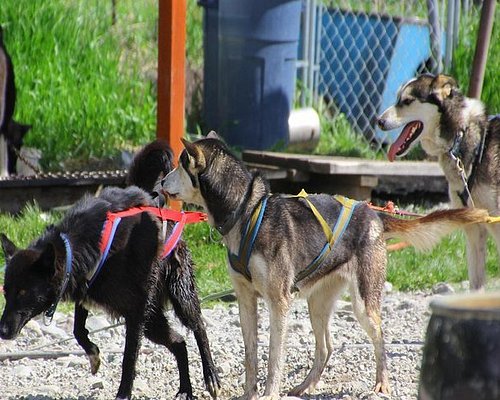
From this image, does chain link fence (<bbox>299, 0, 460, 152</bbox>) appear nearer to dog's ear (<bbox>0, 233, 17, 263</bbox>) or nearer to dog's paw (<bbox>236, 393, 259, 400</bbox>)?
dog's paw (<bbox>236, 393, 259, 400</bbox>)

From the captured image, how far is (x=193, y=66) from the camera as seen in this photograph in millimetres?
10750

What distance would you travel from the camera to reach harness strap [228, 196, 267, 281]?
15.4ft

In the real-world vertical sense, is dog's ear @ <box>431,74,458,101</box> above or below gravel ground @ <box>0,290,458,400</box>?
above

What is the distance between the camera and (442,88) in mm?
6215

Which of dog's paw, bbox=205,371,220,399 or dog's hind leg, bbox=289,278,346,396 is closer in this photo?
dog's paw, bbox=205,371,220,399

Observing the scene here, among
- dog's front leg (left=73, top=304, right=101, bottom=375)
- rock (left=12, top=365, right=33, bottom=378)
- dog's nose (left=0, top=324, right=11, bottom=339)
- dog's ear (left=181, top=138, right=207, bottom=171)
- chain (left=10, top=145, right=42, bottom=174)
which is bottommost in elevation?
rock (left=12, top=365, right=33, bottom=378)

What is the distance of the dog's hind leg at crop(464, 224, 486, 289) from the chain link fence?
3.87 metres

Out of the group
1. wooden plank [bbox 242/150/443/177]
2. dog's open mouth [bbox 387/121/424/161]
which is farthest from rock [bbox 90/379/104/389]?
wooden plank [bbox 242/150/443/177]

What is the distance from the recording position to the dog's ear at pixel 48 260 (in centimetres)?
453

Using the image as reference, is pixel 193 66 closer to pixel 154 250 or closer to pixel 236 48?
pixel 236 48

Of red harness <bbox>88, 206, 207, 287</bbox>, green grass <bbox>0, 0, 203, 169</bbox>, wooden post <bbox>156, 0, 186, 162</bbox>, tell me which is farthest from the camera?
green grass <bbox>0, 0, 203, 169</bbox>

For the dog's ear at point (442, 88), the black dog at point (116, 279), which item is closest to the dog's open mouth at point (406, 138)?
the dog's ear at point (442, 88)

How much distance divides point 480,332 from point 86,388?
303 cm

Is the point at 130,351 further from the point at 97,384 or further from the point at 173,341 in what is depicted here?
the point at 97,384
